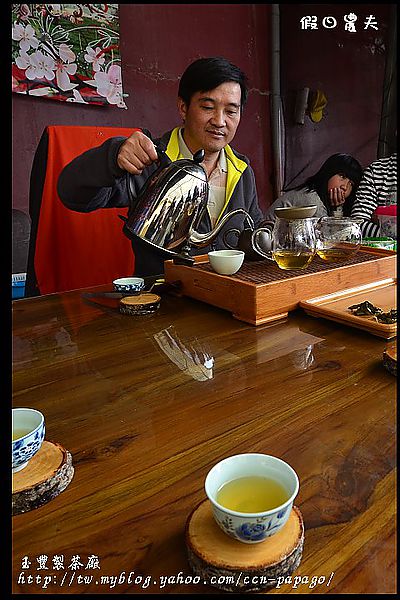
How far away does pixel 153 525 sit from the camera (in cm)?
58

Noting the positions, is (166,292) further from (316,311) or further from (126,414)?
(126,414)

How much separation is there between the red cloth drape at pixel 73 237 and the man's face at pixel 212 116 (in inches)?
15.3

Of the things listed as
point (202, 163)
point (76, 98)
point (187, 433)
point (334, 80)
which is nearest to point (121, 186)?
point (202, 163)

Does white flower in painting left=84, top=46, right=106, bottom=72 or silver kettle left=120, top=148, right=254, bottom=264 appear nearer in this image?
silver kettle left=120, top=148, right=254, bottom=264

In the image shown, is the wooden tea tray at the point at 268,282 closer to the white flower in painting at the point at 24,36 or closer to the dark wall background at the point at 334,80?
the white flower in painting at the point at 24,36

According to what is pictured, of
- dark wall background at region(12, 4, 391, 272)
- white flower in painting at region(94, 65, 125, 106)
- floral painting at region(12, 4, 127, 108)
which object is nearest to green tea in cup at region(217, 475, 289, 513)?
dark wall background at region(12, 4, 391, 272)

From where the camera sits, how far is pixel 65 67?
9.36 feet

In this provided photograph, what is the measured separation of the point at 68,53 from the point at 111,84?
1.01ft

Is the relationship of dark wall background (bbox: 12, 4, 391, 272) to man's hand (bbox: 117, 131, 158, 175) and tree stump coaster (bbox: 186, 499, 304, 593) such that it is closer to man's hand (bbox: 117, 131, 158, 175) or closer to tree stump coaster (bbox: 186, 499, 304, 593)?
man's hand (bbox: 117, 131, 158, 175)

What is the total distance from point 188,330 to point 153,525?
671 mm

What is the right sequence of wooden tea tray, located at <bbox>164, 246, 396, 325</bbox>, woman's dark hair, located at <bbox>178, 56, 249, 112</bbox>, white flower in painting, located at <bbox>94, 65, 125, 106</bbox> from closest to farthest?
wooden tea tray, located at <bbox>164, 246, 396, 325</bbox>
woman's dark hair, located at <bbox>178, 56, 249, 112</bbox>
white flower in painting, located at <bbox>94, 65, 125, 106</bbox>

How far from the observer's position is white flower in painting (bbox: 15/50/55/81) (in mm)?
2697

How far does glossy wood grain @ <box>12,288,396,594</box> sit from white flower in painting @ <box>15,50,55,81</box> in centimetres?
201

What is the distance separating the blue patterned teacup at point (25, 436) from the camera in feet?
1.99
